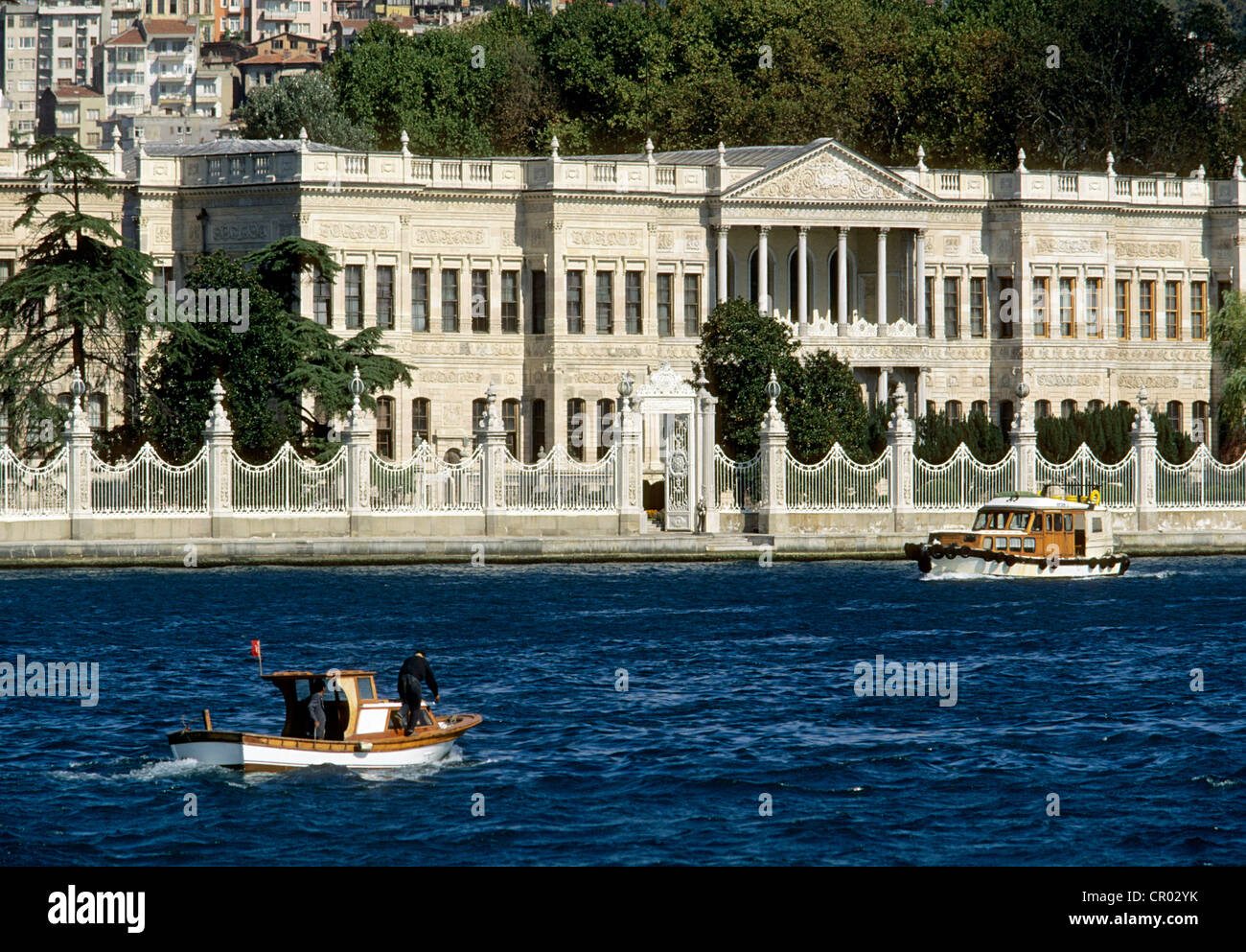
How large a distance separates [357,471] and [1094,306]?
26.9 metres

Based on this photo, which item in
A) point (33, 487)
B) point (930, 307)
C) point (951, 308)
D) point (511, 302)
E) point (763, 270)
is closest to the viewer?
point (33, 487)

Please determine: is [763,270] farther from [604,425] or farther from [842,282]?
[604,425]

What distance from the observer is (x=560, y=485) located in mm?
45250

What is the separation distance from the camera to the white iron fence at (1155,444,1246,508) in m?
49.0

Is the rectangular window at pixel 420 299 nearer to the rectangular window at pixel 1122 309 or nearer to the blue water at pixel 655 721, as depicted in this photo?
the blue water at pixel 655 721

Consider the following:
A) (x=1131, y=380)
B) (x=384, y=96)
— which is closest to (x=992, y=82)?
(x=1131, y=380)

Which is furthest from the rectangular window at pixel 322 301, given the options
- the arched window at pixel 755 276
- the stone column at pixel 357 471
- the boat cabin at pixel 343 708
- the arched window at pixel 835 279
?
the boat cabin at pixel 343 708

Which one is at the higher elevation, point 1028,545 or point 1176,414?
point 1176,414

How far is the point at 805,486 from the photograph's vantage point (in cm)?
4619

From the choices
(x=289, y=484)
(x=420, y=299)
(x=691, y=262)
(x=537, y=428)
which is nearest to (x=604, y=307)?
(x=691, y=262)

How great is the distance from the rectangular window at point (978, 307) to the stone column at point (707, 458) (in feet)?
58.3

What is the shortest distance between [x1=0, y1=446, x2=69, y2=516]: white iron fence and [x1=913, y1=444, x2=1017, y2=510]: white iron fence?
53.0ft

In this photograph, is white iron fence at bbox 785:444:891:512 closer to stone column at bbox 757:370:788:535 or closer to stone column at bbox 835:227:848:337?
stone column at bbox 757:370:788:535
